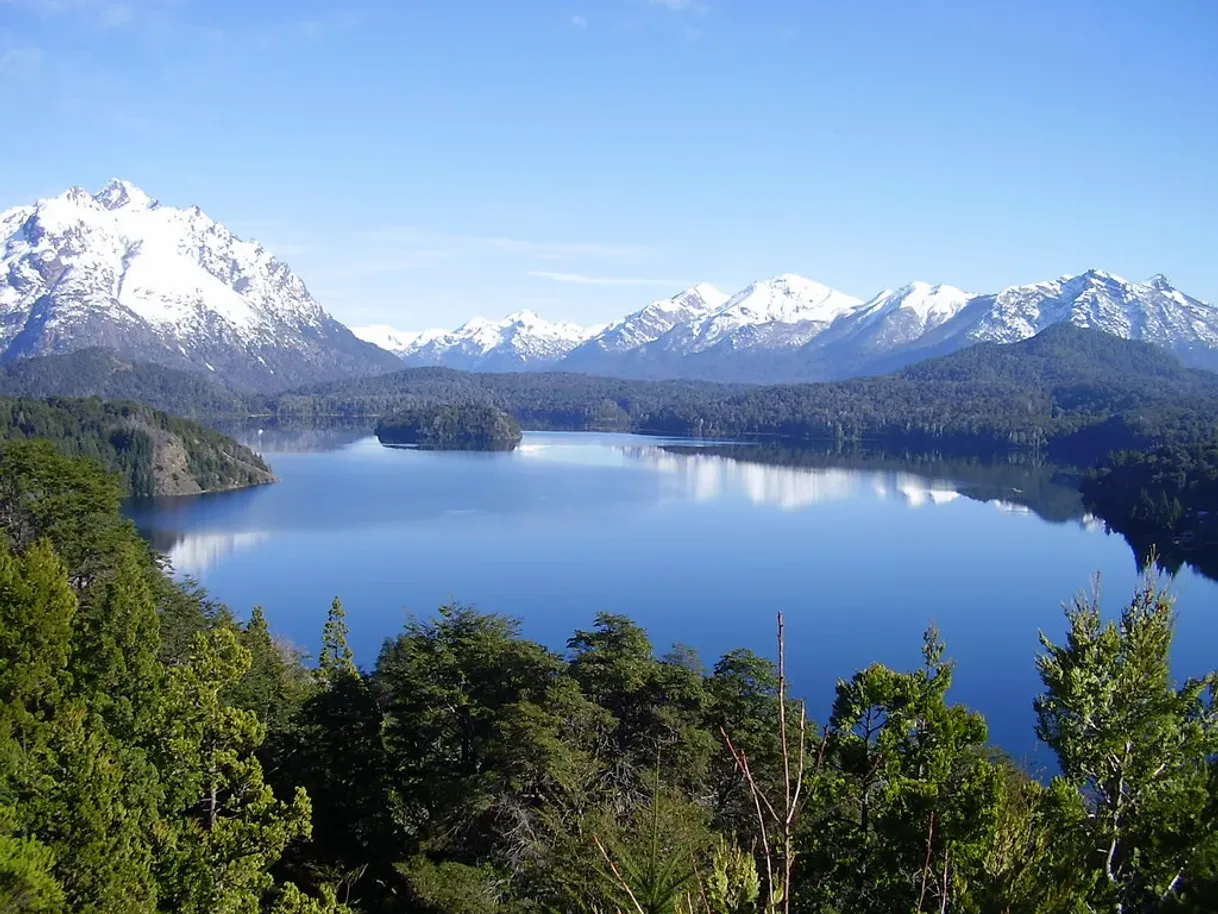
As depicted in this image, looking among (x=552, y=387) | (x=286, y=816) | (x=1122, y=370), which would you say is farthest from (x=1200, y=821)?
(x=552, y=387)

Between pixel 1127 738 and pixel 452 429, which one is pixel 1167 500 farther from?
pixel 452 429

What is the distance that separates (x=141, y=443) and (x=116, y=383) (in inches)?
3790

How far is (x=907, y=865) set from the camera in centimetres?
885

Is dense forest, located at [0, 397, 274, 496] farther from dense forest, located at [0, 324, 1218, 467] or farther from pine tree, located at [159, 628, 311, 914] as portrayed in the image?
dense forest, located at [0, 324, 1218, 467]

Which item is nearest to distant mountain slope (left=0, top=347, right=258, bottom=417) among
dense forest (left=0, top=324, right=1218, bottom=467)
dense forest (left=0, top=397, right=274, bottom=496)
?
dense forest (left=0, top=324, right=1218, bottom=467)

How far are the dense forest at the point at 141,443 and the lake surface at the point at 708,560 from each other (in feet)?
10.9

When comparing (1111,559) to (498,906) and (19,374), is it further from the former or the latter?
(19,374)

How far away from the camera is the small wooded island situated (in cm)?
11312

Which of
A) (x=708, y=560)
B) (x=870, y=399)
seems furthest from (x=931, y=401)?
(x=708, y=560)

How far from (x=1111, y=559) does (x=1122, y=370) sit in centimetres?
12368

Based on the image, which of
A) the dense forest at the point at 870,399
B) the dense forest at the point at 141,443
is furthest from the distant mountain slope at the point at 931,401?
the dense forest at the point at 141,443

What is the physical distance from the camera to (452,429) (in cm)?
12100

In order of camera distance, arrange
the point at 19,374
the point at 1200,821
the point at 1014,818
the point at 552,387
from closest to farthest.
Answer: the point at 1200,821 → the point at 1014,818 → the point at 19,374 → the point at 552,387

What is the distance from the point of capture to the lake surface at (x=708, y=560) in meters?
31.6
